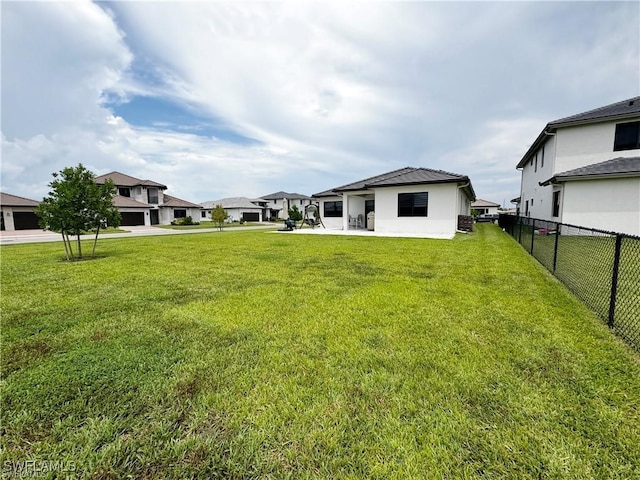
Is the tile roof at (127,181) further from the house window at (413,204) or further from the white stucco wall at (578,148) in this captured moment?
the white stucco wall at (578,148)

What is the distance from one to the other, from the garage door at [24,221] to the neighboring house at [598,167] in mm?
45407

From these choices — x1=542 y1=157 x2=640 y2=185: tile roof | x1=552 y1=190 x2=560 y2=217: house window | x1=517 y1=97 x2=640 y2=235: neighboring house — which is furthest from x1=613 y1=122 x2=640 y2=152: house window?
x1=552 y1=190 x2=560 y2=217: house window

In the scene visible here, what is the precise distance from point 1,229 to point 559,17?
45.4 meters

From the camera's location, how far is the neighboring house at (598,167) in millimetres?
13000

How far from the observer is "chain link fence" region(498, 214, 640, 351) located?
12.0 feet

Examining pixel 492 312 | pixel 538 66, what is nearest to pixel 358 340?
pixel 492 312

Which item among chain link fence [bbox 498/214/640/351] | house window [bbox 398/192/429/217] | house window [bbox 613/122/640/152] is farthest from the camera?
house window [bbox 398/192/429/217]

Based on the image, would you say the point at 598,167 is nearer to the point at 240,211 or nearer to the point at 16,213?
the point at 16,213

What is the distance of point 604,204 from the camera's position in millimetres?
13438

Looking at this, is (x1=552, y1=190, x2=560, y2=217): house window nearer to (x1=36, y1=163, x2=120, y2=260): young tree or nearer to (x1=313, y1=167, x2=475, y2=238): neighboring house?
(x1=313, y1=167, x2=475, y2=238): neighboring house

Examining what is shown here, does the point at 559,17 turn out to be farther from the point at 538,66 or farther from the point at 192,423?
the point at 192,423

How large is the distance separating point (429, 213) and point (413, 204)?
3.58 ft

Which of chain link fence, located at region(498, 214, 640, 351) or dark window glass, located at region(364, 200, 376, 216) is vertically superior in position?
dark window glass, located at region(364, 200, 376, 216)

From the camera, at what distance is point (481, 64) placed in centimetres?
1271
